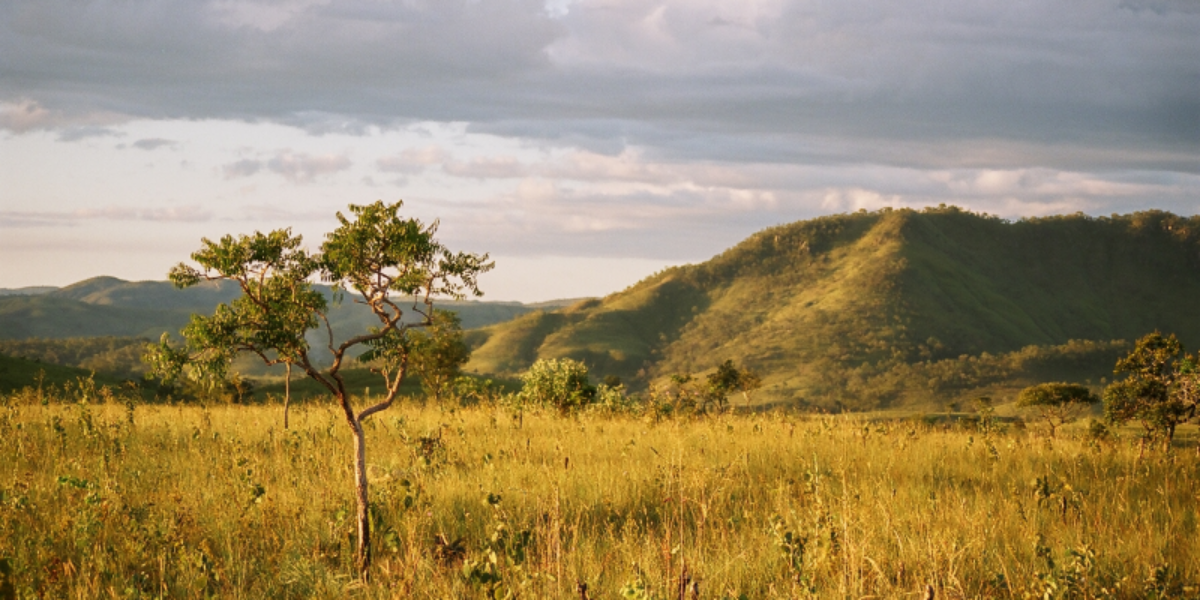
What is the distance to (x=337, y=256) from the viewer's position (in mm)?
5000

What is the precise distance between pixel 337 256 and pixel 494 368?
178826 millimetres

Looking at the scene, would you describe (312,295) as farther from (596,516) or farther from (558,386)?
(558,386)

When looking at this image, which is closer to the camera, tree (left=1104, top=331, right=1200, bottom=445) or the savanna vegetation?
the savanna vegetation

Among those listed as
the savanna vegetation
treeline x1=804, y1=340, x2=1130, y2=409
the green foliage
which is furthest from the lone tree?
treeline x1=804, y1=340, x2=1130, y2=409

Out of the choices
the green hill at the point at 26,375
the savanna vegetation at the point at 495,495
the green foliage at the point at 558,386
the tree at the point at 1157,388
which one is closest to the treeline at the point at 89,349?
the green hill at the point at 26,375

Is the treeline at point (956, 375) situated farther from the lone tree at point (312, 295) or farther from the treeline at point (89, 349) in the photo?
the lone tree at point (312, 295)

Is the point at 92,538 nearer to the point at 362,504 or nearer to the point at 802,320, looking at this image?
the point at 362,504

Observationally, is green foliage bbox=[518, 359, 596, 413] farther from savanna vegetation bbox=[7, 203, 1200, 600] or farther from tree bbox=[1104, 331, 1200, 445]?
tree bbox=[1104, 331, 1200, 445]

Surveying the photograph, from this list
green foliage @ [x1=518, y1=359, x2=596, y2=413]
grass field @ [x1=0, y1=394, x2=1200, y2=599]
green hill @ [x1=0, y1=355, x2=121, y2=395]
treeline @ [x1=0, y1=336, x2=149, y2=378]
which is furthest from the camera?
treeline @ [x1=0, y1=336, x2=149, y2=378]

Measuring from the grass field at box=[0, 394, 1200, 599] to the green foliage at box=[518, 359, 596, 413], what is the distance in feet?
23.6

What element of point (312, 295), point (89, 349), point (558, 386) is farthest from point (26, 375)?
point (89, 349)

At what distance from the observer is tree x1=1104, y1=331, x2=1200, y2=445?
12760 millimetres

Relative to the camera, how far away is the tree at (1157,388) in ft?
41.9

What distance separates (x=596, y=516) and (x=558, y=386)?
Result: 12195mm
